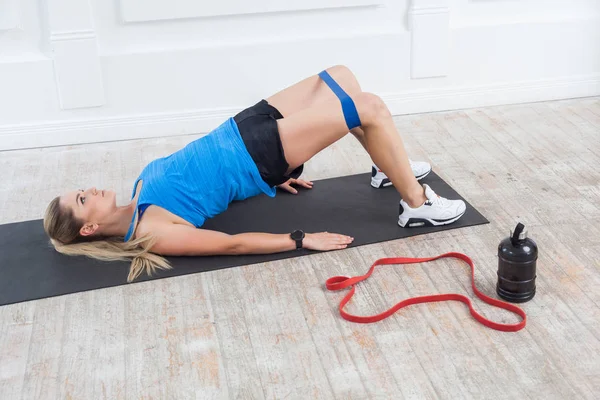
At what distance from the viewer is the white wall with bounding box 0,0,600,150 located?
365cm

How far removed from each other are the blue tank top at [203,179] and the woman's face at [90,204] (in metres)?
0.10

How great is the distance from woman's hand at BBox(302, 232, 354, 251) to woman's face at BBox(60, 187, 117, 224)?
689mm

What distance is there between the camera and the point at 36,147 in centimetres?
382

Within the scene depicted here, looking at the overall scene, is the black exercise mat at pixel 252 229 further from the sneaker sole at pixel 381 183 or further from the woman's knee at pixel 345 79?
the woman's knee at pixel 345 79

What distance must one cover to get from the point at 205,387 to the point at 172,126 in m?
2.03

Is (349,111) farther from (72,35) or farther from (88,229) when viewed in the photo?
(72,35)

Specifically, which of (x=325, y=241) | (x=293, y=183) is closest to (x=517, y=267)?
(x=325, y=241)

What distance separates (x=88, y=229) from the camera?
2652 mm

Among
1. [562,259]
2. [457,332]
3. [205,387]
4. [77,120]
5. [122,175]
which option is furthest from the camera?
[77,120]

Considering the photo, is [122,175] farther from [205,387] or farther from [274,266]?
[205,387]

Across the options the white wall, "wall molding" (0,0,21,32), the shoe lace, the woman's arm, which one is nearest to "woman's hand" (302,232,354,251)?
the woman's arm

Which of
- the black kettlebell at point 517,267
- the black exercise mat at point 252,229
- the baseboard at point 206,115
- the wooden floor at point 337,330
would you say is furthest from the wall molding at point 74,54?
the black kettlebell at point 517,267

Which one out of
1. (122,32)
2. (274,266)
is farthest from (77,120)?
(274,266)

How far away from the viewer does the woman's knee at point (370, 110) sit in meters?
2.67
